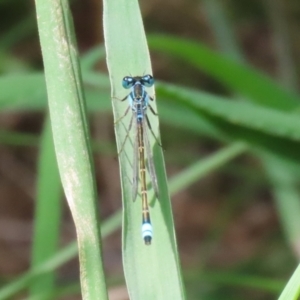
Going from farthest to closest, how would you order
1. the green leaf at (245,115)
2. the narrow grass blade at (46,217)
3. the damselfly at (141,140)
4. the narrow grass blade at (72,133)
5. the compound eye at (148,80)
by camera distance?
the narrow grass blade at (46,217) < the green leaf at (245,115) < the compound eye at (148,80) < the damselfly at (141,140) < the narrow grass blade at (72,133)

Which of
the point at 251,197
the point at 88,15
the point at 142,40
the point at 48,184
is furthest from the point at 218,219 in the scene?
the point at 142,40

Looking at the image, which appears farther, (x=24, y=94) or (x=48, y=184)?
(x=48, y=184)

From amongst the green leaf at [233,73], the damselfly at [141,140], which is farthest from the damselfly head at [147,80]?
the green leaf at [233,73]

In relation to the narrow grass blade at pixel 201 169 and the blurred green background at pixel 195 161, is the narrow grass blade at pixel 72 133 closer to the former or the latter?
the narrow grass blade at pixel 201 169

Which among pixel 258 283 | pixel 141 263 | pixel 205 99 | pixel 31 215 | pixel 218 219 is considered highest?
pixel 31 215

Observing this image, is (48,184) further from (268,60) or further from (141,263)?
(268,60)

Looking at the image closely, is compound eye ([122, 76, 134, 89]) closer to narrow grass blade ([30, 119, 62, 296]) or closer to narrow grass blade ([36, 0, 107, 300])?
narrow grass blade ([36, 0, 107, 300])

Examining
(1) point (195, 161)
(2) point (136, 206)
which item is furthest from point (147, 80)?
(1) point (195, 161)
